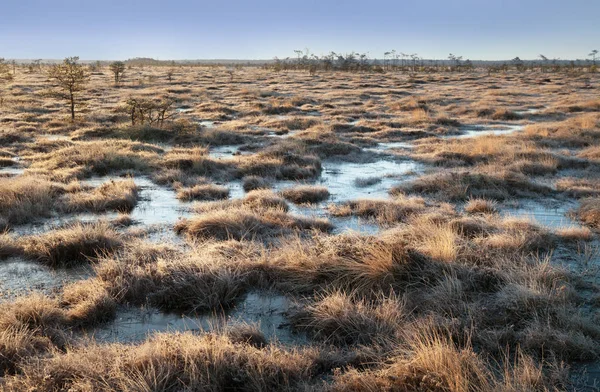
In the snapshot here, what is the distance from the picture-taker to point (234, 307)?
5.68 meters

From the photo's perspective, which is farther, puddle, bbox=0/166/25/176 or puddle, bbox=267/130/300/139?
puddle, bbox=267/130/300/139

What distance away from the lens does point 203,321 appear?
5.39 metres

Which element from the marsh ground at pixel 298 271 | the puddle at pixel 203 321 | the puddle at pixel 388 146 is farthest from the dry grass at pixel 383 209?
the puddle at pixel 388 146

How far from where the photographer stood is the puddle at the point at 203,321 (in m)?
4.95

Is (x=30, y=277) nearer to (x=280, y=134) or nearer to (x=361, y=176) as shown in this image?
(x=361, y=176)

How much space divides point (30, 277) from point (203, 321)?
268cm

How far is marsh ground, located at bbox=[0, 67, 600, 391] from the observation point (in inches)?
159

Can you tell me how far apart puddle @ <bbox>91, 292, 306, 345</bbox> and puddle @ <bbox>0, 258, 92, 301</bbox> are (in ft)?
4.22

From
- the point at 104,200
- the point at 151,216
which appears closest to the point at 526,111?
the point at 151,216

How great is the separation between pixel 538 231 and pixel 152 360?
6.22m

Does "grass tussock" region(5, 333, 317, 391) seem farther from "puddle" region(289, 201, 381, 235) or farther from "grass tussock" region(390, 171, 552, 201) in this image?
"grass tussock" region(390, 171, 552, 201)

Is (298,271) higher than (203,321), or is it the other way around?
(298,271)

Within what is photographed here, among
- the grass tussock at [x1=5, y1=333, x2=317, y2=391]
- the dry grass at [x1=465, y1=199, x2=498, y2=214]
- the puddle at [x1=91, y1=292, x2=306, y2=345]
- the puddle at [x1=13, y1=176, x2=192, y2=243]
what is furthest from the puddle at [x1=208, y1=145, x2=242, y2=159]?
the grass tussock at [x1=5, y1=333, x2=317, y2=391]

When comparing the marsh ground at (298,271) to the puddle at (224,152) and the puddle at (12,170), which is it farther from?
the puddle at (224,152)
